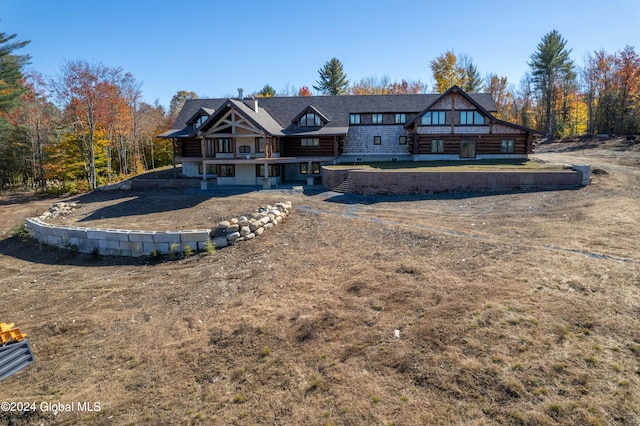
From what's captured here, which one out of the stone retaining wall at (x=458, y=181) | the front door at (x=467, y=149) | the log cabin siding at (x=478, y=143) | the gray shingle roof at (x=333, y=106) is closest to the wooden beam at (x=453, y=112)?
the log cabin siding at (x=478, y=143)

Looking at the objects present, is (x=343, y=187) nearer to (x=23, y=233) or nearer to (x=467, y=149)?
(x=467, y=149)

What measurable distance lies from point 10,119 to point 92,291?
116 feet

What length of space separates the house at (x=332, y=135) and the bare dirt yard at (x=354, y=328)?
649 inches

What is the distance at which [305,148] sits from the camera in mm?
34594

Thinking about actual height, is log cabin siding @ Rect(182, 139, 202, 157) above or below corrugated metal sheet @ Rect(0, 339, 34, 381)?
above

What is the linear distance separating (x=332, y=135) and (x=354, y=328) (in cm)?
2687

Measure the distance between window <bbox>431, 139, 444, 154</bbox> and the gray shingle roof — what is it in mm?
3728

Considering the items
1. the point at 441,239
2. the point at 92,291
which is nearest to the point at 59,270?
the point at 92,291

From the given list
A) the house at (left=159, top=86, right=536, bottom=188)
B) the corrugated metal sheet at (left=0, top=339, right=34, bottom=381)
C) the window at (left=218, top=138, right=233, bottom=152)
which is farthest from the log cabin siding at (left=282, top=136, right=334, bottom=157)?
the corrugated metal sheet at (left=0, top=339, right=34, bottom=381)

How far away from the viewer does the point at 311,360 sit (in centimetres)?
718

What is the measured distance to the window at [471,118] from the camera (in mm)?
33031

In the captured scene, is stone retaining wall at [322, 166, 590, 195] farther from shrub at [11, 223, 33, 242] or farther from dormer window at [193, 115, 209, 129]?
shrub at [11, 223, 33, 242]

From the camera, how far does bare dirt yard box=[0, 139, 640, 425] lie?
5934mm

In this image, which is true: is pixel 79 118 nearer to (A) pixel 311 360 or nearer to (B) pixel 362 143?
(B) pixel 362 143
